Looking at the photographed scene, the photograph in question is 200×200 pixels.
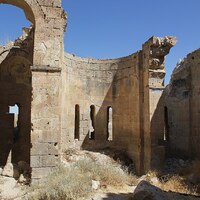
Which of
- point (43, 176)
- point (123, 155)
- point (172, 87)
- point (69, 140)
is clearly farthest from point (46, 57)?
point (172, 87)

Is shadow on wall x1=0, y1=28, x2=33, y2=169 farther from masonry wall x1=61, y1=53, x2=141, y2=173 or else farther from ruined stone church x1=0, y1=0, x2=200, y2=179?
masonry wall x1=61, y1=53, x2=141, y2=173

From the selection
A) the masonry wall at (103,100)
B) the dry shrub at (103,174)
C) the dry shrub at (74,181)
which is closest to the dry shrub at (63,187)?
the dry shrub at (74,181)

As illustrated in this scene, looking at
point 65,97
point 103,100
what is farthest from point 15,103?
point 103,100

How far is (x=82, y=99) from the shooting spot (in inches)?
555

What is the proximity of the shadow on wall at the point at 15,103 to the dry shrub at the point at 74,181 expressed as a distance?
4043 mm

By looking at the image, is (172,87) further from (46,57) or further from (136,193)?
(136,193)

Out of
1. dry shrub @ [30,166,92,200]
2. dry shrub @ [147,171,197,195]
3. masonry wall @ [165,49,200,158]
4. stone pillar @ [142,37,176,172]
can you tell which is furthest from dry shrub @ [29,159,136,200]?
masonry wall @ [165,49,200,158]

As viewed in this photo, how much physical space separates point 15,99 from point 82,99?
11.1 feet

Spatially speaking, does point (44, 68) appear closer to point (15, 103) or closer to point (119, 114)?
point (15, 103)

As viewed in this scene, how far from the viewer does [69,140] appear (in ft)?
43.3

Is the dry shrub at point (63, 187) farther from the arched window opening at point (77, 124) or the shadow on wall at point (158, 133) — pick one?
the arched window opening at point (77, 124)

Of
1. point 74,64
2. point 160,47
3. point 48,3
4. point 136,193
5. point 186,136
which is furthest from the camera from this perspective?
point 74,64

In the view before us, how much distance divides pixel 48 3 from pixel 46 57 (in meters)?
1.71

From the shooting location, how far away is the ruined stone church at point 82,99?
8391 mm
